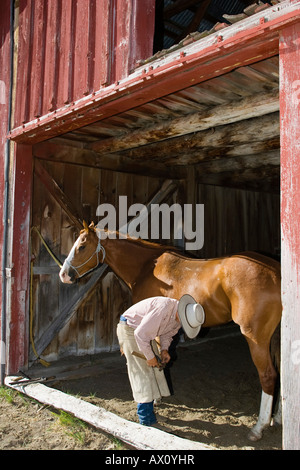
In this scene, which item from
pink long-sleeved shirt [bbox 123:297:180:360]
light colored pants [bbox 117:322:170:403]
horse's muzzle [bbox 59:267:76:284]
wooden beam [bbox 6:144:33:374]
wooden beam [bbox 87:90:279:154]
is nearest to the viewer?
pink long-sleeved shirt [bbox 123:297:180:360]

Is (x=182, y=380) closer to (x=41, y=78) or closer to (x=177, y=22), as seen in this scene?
(x=41, y=78)

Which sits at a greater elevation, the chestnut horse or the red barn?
the red barn

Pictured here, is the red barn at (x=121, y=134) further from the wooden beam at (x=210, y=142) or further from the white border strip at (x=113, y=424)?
the white border strip at (x=113, y=424)

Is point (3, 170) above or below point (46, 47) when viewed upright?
below

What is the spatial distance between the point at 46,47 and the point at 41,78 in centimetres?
37

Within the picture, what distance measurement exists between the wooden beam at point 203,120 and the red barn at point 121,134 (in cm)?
2

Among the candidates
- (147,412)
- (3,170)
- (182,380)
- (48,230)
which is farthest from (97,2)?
(182,380)

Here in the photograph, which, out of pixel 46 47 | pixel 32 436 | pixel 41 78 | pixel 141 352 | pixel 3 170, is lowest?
pixel 32 436

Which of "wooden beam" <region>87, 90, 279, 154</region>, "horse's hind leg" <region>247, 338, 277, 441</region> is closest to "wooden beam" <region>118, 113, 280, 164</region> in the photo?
"wooden beam" <region>87, 90, 279, 154</region>

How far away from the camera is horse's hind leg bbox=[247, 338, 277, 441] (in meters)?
3.67

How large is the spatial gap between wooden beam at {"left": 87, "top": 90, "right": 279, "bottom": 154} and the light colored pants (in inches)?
93.9

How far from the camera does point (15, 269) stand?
519 cm

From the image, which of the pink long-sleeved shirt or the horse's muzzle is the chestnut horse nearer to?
the horse's muzzle

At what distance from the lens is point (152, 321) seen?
11.4ft
